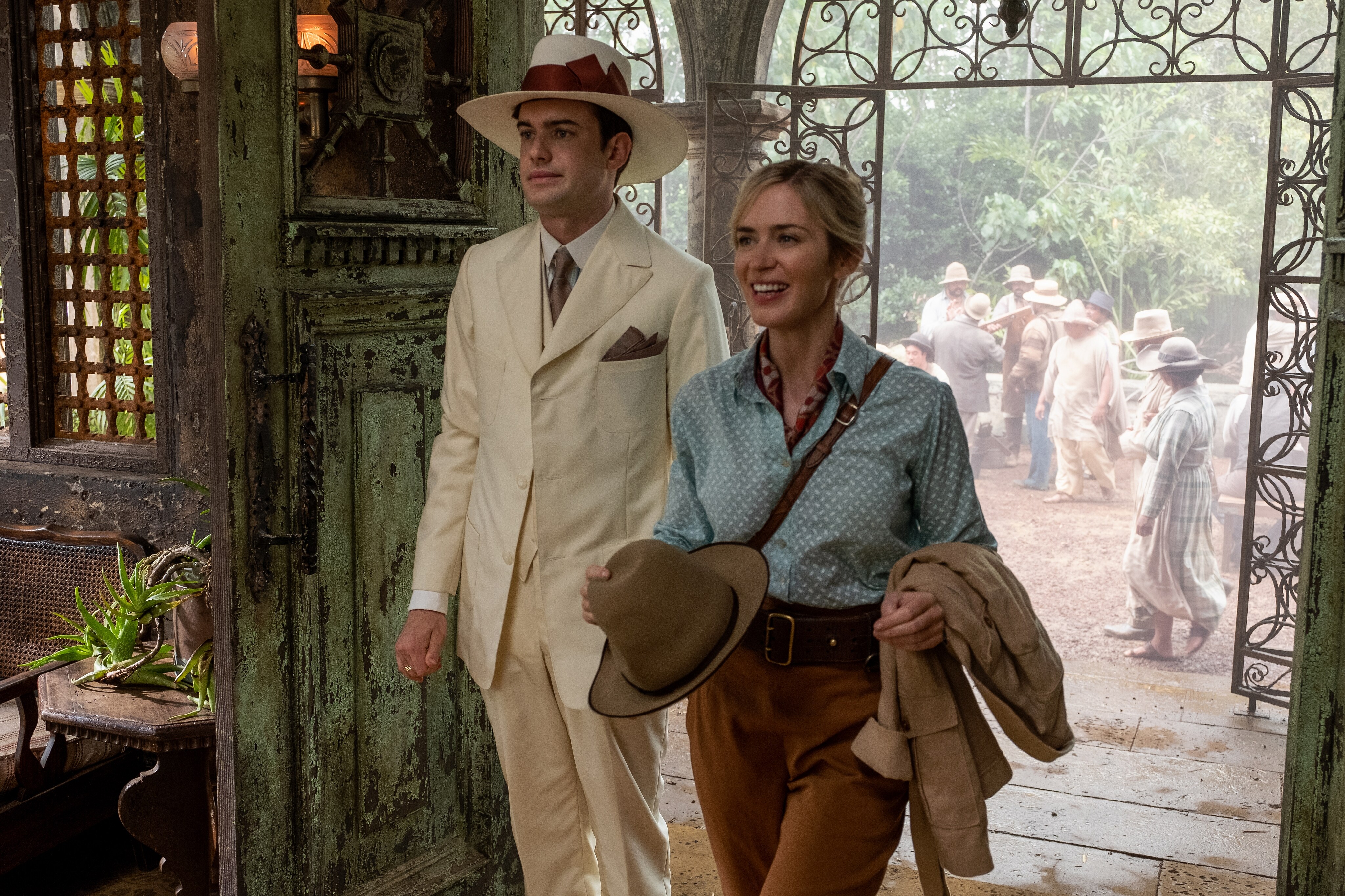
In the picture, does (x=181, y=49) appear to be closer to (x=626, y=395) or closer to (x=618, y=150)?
(x=618, y=150)

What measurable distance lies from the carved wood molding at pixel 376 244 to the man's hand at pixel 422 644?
698 millimetres

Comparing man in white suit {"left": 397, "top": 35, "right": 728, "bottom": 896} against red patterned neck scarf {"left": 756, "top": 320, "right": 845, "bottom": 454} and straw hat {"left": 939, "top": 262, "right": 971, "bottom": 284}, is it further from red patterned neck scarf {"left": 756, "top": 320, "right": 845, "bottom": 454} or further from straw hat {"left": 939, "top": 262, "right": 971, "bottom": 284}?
straw hat {"left": 939, "top": 262, "right": 971, "bottom": 284}

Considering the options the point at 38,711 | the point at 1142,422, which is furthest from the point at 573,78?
the point at 1142,422

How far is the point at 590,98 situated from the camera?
7.22ft

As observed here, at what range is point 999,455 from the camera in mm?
13562

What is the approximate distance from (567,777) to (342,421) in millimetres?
815

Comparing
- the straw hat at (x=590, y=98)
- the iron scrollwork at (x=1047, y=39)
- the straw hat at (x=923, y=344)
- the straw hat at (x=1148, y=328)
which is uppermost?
the iron scrollwork at (x=1047, y=39)

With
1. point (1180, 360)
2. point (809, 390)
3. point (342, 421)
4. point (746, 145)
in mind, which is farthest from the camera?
point (1180, 360)

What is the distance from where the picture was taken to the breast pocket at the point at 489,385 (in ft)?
7.64

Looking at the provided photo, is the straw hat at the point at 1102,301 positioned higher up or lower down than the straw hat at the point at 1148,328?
higher up

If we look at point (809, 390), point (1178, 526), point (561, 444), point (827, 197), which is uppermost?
point (827, 197)

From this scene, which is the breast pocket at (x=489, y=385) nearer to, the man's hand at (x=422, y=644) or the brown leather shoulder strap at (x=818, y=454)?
the man's hand at (x=422, y=644)

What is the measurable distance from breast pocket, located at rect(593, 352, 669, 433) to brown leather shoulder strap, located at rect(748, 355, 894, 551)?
0.51m

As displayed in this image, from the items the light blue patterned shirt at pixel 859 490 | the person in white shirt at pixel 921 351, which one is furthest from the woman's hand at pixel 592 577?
the person in white shirt at pixel 921 351
